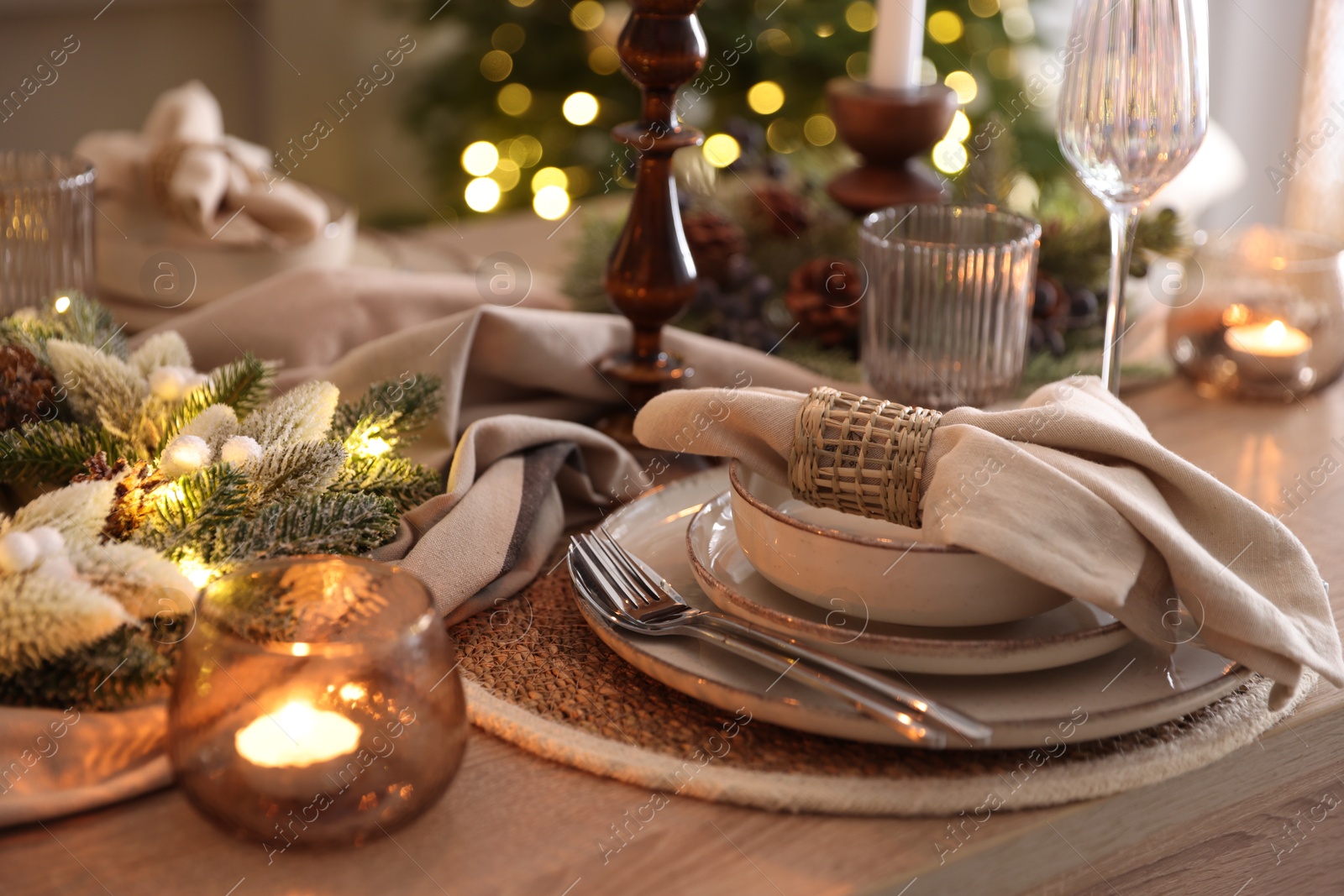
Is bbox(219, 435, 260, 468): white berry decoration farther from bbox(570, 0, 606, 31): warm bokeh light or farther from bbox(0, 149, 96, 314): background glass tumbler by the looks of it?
bbox(570, 0, 606, 31): warm bokeh light

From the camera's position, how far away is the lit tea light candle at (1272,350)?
3.11ft

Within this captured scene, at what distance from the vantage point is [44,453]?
24.3 inches

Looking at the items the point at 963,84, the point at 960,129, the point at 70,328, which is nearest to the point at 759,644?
the point at 70,328

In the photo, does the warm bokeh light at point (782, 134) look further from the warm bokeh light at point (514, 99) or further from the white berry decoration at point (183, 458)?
the white berry decoration at point (183, 458)

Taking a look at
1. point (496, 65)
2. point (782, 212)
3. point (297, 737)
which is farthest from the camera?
point (496, 65)

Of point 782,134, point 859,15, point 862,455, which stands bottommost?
point 782,134

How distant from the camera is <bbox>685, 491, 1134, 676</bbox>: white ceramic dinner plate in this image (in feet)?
1.70

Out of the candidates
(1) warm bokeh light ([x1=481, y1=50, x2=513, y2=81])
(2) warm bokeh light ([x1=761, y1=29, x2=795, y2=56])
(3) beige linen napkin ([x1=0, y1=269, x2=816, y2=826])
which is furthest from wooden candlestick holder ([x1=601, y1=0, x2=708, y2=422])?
(1) warm bokeh light ([x1=481, y1=50, x2=513, y2=81])

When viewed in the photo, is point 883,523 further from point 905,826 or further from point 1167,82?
point 1167,82

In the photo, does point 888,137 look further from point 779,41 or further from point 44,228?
point 779,41

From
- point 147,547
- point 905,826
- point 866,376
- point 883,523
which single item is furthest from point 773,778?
Result: point 866,376

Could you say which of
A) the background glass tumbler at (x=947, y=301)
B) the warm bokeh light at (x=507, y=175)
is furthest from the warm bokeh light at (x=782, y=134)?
the background glass tumbler at (x=947, y=301)

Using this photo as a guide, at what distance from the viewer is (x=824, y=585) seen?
0.56m

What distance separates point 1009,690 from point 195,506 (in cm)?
38
